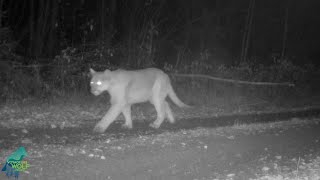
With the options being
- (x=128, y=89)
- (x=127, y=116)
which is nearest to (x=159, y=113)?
(x=127, y=116)

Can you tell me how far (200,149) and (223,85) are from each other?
7.93m

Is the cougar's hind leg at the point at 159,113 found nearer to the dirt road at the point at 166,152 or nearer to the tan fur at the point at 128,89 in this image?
the tan fur at the point at 128,89

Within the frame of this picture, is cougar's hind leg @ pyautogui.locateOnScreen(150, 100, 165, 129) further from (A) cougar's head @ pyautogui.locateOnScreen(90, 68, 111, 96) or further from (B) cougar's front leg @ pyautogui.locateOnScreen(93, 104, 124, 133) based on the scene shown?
(A) cougar's head @ pyautogui.locateOnScreen(90, 68, 111, 96)

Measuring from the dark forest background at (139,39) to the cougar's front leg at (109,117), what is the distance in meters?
4.44

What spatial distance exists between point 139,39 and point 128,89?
325 inches

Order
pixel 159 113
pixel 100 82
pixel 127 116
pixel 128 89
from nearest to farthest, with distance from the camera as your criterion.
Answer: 1. pixel 100 82
2. pixel 128 89
3. pixel 127 116
4. pixel 159 113

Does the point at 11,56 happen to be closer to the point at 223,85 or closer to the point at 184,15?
the point at 223,85

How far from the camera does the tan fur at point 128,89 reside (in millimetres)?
9781

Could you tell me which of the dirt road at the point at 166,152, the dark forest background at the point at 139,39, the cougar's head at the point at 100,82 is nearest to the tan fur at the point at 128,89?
the cougar's head at the point at 100,82

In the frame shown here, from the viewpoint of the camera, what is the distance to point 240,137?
10312mm

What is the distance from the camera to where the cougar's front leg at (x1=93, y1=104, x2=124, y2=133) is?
9766 mm

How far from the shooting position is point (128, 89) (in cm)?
1011

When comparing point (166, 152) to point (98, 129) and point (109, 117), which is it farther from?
point (98, 129)

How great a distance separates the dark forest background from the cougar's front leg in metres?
4.44
